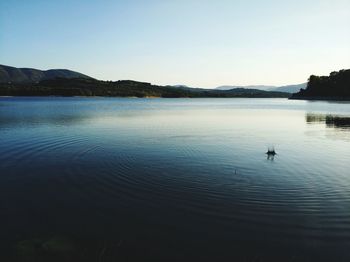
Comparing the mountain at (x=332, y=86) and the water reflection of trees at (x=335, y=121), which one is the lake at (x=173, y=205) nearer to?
the water reflection of trees at (x=335, y=121)

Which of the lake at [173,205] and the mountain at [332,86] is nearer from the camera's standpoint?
the lake at [173,205]

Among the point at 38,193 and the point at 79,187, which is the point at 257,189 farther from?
the point at 38,193

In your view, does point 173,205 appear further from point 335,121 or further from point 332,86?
point 332,86

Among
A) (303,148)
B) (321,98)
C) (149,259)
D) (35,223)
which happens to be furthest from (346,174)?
(321,98)

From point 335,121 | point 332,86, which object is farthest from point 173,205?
point 332,86

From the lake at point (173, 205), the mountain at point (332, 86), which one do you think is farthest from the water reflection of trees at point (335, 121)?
the mountain at point (332, 86)

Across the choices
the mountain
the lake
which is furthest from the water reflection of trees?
the mountain

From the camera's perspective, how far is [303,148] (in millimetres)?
27594

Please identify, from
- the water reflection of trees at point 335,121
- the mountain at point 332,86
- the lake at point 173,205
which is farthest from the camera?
the mountain at point 332,86

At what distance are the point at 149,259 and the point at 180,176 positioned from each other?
28.8 ft

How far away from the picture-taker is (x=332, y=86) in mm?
181000

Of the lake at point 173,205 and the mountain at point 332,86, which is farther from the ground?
the mountain at point 332,86

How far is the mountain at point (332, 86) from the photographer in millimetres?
173125

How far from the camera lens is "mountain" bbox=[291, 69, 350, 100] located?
568 ft
